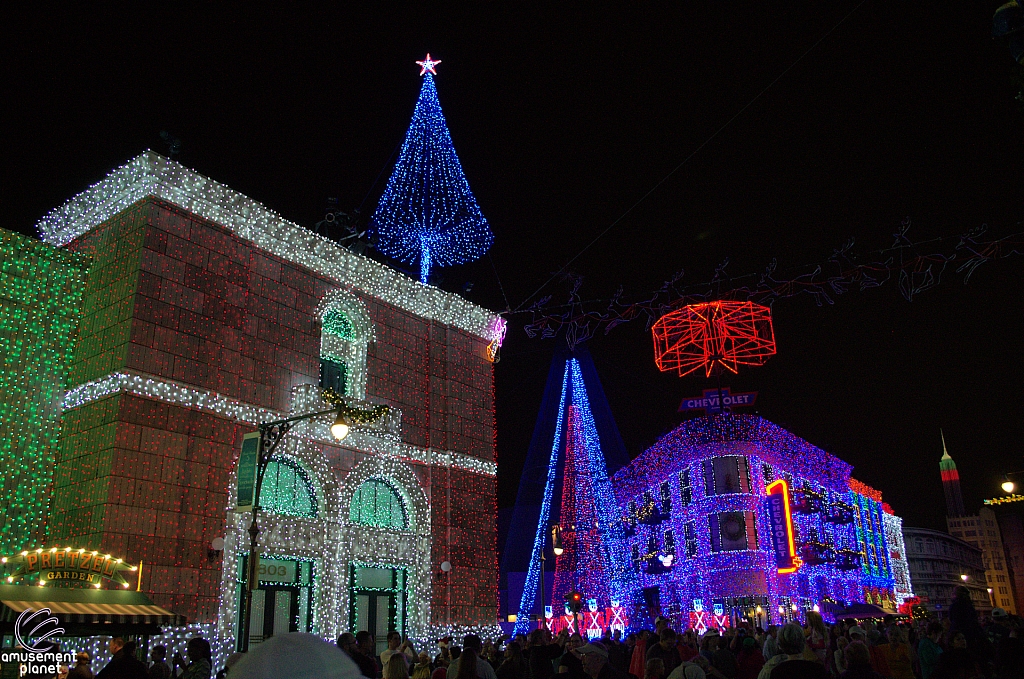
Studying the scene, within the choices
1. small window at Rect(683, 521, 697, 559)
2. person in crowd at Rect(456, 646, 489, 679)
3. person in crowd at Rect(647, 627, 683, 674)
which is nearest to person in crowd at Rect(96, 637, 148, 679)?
person in crowd at Rect(456, 646, 489, 679)

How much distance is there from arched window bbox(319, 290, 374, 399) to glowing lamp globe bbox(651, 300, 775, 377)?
13.5 meters

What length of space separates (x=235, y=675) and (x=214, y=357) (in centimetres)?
1850

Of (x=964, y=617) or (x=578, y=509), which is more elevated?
(x=578, y=509)

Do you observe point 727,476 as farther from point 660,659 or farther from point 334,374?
point 660,659

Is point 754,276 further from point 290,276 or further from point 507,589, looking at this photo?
point 507,589

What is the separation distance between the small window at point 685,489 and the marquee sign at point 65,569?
3410cm

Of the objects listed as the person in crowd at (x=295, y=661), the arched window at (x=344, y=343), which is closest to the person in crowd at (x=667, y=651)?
the person in crowd at (x=295, y=661)

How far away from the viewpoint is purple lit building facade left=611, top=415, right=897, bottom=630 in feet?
137

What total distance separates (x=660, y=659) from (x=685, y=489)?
129 ft

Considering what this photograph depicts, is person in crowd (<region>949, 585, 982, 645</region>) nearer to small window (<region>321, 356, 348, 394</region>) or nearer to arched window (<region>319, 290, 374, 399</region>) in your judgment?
arched window (<region>319, 290, 374, 399</region>)

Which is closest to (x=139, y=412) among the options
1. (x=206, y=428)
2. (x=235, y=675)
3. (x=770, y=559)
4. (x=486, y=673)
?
(x=206, y=428)

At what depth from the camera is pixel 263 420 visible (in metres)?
20.5

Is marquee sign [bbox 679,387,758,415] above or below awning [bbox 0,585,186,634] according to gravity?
above

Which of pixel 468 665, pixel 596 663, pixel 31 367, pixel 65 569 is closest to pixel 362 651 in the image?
pixel 468 665
